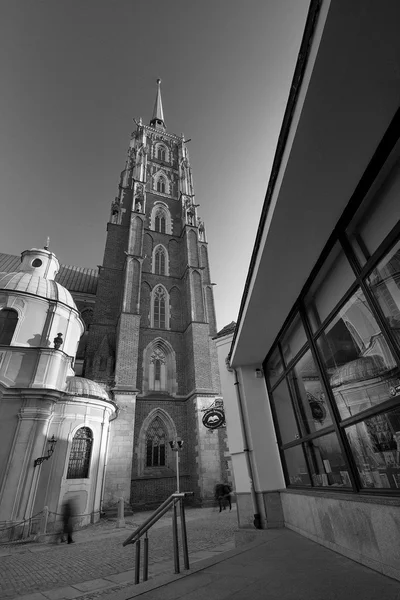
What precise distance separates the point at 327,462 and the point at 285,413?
1.64 meters

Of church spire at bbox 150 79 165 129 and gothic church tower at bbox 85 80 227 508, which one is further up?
church spire at bbox 150 79 165 129

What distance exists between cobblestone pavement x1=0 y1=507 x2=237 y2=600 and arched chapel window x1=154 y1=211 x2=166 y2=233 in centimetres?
2422

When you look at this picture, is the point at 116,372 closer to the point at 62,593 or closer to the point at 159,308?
the point at 159,308

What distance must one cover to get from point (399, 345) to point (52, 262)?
21.9 m

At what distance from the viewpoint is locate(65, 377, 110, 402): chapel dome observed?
13977 mm

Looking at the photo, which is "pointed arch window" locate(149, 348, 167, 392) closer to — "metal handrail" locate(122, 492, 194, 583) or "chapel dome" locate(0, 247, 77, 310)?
"chapel dome" locate(0, 247, 77, 310)

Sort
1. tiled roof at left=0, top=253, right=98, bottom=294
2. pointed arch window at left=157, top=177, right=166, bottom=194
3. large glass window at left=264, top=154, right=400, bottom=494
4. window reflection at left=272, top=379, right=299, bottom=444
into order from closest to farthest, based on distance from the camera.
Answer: large glass window at left=264, top=154, right=400, bottom=494
window reflection at left=272, top=379, right=299, bottom=444
tiled roof at left=0, top=253, right=98, bottom=294
pointed arch window at left=157, top=177, right=166, bottom=194

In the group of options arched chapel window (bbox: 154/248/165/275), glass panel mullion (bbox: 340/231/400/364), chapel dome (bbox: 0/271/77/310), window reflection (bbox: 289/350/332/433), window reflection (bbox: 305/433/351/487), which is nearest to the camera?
glass panel mullion (bbox: 340/231/400/364)

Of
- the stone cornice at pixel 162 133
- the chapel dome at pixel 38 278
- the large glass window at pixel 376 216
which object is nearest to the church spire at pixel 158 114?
the stone cornice at pixel 162 133

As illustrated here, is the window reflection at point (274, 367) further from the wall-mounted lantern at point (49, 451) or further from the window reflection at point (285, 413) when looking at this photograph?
the wall-mounted lantern at point (49, 451)

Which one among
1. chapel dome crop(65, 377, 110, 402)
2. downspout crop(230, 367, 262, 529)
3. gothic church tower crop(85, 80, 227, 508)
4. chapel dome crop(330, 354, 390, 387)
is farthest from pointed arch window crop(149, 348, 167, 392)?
chapel dome crop(330, 354, 390, 387)

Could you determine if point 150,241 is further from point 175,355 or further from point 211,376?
point 211,376

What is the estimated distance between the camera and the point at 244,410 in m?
6.66

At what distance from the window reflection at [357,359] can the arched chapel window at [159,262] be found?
2200 cm
